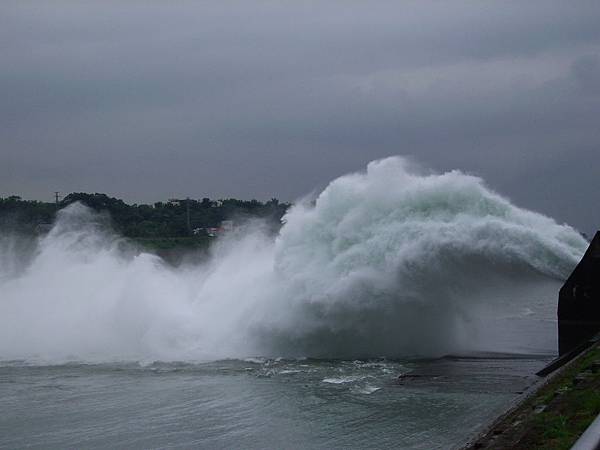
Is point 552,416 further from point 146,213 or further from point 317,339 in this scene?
point 146,213

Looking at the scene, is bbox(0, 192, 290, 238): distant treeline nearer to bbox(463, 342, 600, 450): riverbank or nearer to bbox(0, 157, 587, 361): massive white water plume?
bbox(0, 157, 587, 361): massive white water plume

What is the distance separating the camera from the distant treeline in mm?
77125

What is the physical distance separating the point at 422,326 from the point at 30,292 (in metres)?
20.0

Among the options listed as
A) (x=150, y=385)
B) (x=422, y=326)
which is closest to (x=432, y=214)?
(x=422, y=326)

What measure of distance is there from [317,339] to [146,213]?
2856 inches

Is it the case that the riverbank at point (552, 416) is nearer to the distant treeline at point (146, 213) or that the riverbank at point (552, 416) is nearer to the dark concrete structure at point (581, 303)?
the dark concrete structure at point (581, 303)

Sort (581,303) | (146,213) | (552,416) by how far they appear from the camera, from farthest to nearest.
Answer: (146,213) < (581,303) < (552,416)

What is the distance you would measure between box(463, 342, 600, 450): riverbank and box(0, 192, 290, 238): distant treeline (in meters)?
53.4

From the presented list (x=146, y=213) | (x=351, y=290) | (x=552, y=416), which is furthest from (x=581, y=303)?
(x=146, y=213)

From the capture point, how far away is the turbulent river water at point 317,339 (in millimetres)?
17031

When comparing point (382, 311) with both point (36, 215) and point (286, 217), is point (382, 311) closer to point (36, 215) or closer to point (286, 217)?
point (286, 217)

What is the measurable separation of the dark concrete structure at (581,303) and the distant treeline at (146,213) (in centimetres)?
4607

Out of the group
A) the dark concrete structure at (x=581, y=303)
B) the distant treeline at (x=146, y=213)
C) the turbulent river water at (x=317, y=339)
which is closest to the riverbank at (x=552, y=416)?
the turbulent river water at (x=317, y=339)

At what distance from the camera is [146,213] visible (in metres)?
95.9
